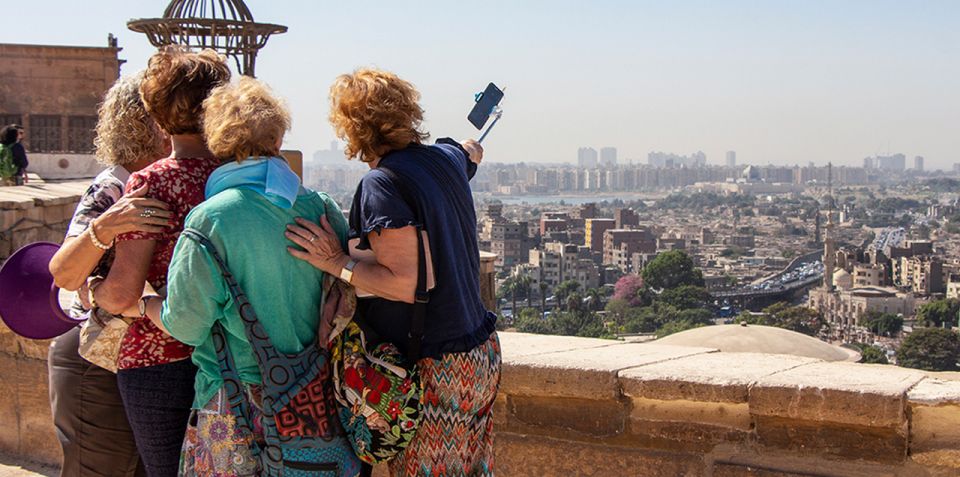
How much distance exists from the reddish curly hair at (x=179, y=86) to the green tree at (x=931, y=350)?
45.3 m

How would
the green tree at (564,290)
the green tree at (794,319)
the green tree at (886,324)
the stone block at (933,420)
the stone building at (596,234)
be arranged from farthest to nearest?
the stone building at (596,234)
the green tree at (564,290)
the green tree at (886,324)
the green tree at (794,319)
the stone block at (933,420)

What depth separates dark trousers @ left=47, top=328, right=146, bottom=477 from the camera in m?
2.29

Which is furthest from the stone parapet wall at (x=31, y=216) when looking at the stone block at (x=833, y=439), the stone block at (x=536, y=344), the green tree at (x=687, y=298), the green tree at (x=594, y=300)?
the green tree at (x=594, y=300)

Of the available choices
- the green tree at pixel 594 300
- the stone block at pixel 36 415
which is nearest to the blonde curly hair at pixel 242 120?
the stone block at pixel 36 415

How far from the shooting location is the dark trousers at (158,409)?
7.07 feet

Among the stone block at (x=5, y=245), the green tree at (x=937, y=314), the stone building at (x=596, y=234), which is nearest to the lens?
the stone block at (x=5, y=245)

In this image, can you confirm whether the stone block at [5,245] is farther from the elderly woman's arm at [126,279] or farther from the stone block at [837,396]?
the stone block at [837,396]

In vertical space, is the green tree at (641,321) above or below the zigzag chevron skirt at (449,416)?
below

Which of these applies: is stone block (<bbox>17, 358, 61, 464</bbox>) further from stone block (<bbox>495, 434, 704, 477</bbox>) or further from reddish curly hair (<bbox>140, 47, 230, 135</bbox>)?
reddish curly hair (<bbox>140, 47, 230, 135</bbox>)

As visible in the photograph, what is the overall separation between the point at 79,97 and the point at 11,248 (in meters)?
9.66

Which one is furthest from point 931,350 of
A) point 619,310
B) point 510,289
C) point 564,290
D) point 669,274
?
point 564,290

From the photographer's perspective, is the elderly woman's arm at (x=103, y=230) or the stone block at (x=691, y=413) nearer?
the elderly woman's arm at (x=103, y=230)

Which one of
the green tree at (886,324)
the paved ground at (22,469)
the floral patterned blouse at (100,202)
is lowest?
the green tree at (886,324)

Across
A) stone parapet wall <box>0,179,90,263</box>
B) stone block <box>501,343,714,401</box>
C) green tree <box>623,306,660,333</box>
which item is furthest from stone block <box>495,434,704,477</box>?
green tree <box>623,306,660,333</box>
